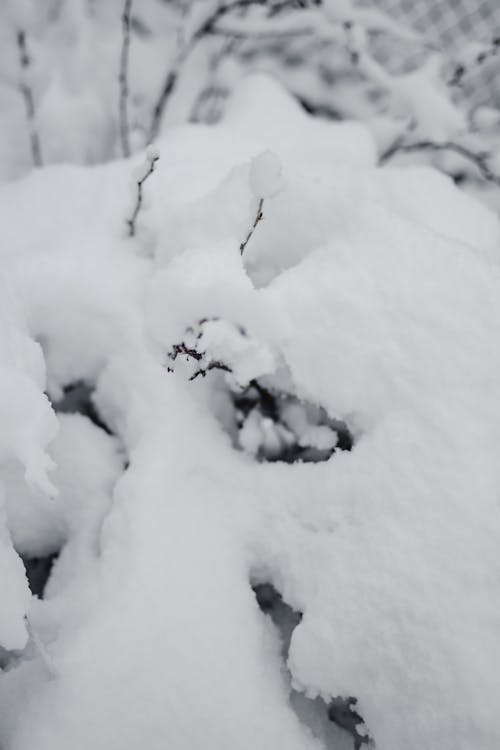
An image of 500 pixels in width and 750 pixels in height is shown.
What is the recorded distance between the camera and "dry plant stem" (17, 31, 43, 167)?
1.57m

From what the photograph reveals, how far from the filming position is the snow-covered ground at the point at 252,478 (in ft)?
2.64

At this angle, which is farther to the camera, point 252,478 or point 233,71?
point 233,71

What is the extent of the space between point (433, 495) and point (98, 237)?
1.01 metres

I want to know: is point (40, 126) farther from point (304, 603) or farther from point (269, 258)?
point (304, 603)

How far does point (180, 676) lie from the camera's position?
0.85 metres

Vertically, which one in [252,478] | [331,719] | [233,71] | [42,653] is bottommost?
[331,719]

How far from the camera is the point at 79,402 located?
4.32ft

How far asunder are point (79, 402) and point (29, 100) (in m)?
1.11

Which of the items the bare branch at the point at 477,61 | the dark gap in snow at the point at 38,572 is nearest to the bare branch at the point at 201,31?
the bare branch at the point at 477,61

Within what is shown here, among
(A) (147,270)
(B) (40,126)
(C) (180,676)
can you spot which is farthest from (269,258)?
(B) (40,126)

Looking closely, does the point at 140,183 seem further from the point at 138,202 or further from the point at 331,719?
the point at 331,719

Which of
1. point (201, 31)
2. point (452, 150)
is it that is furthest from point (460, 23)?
point (201, 31)

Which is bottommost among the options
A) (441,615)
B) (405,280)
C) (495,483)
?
(441,615)

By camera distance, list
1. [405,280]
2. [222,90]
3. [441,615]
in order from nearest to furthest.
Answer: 1. [441,615]
2. [405,280]
3. [222,90]
